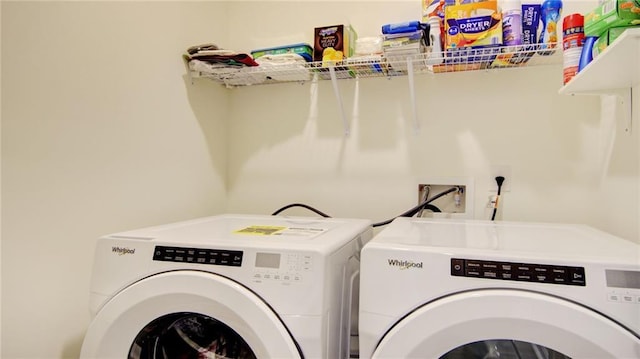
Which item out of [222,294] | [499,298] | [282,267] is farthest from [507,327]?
[222,294]

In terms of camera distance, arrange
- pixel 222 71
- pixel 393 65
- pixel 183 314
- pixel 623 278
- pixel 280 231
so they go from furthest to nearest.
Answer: pixel 222 71 → pixel 393 65 → pixel 280 231 → pixel 183 314 → pixel 623 278

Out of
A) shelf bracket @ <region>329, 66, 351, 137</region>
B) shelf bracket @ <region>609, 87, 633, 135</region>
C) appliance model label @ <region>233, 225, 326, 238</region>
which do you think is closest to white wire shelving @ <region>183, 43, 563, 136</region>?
shelf bracket @ <region>329, 66, 351, 137</region>

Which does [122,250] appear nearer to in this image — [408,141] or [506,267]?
[506,267]

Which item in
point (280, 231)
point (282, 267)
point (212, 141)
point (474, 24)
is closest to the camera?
point (282, 267)

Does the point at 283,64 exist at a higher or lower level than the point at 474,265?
higher

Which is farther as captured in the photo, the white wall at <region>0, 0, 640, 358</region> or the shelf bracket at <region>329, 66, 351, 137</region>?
the shelf bracket at <region>329, 66, 351, 137</region>

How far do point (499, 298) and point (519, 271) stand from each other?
0.22 ft

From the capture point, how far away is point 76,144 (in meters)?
1.09

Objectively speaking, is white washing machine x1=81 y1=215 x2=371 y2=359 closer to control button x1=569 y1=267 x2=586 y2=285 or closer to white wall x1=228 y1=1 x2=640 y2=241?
control button x1=569 y1=267 x2=586 y2=285

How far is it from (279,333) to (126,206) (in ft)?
2.57

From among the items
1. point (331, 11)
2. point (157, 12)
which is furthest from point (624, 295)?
point (157, 12)

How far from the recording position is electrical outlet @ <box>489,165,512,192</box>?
141 centimetres

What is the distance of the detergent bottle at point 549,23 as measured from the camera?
3.87 ft

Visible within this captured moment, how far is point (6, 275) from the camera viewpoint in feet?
3.06
